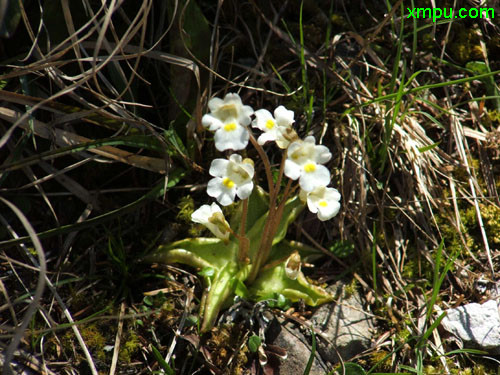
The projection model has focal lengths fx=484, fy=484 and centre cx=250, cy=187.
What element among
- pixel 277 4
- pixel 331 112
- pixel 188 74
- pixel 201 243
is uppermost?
pixel 277 4

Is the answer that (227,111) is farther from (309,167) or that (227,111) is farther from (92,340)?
(92,340)

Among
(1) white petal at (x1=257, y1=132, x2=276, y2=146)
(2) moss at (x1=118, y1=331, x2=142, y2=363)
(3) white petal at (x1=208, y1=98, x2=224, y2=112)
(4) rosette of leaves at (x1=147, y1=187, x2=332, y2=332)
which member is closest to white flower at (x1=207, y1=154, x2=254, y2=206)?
(1) white petal at (x1=257, y1=132, x2=276, y2=146)

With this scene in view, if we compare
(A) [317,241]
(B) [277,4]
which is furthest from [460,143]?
(B) [277,4]

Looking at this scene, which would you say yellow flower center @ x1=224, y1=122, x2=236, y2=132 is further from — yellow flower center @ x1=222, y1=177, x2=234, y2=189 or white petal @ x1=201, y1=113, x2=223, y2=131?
yellow flower center @ x1=222, y1=177, x2=234, y2=189

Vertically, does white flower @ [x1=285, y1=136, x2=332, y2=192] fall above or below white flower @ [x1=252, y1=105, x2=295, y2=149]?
below

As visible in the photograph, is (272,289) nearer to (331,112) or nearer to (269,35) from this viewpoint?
(331,112)

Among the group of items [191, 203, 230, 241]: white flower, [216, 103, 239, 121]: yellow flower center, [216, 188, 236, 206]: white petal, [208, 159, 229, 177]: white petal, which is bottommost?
[191, 203, 230, 241]: white flower

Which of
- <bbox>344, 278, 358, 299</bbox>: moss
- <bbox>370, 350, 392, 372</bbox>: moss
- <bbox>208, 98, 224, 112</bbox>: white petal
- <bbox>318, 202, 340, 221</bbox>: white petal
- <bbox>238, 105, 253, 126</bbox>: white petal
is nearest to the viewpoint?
<bbox>238, 105, 253, 126</bbox>: white petal
